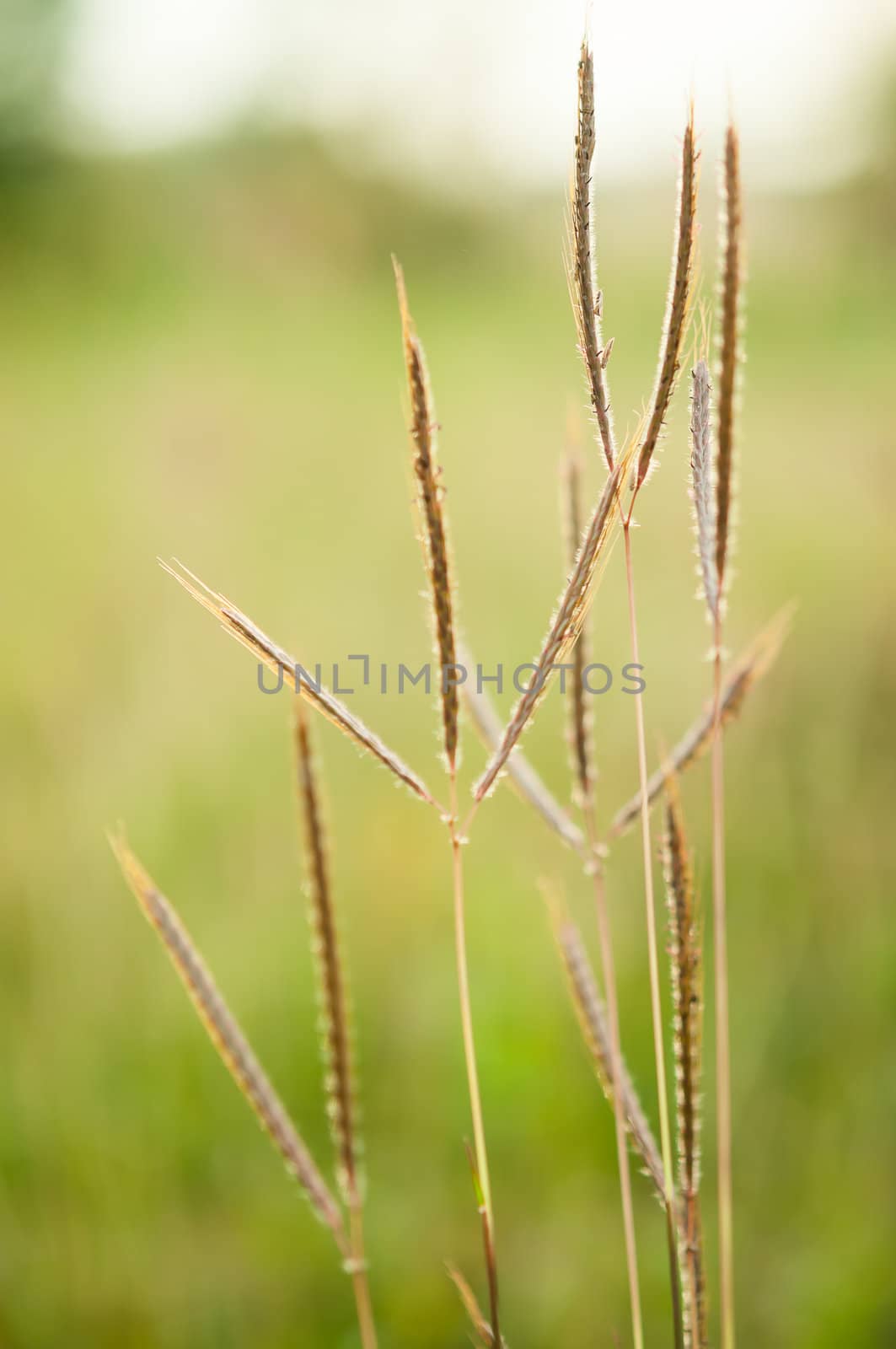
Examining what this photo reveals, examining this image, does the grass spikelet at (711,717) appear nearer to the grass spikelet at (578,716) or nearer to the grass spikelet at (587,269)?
the grass spikelet at (578,716)

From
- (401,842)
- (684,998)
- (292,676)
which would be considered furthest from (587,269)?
(401,842)

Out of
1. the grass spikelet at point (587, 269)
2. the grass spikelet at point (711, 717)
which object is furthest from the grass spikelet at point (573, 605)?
the grass spikelet at point (711, 717)

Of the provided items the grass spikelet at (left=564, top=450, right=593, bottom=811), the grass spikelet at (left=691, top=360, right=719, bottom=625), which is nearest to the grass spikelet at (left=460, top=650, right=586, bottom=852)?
the grass spikelet at (left=564, top=450, right=593, bottom=811)

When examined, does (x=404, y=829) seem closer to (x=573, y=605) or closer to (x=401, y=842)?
(x=401, y=842)

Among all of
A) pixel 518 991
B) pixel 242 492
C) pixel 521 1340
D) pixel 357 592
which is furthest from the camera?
pixel 242 492

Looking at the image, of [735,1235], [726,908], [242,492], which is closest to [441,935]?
[726,908]

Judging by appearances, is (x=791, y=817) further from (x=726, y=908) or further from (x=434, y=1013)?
(x=434, y=1013)
